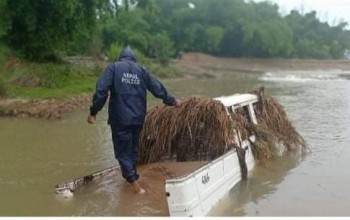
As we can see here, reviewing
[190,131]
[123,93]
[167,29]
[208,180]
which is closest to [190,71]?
[167,29]

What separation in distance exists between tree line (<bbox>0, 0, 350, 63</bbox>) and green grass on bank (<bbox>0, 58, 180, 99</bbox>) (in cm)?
172

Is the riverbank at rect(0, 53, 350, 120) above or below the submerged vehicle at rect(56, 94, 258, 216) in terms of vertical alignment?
below

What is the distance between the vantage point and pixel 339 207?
313 inches

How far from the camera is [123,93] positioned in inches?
306

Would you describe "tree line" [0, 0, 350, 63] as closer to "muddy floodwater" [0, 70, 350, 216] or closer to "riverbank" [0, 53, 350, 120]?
"riverbank" [0, 53, 350, 120]

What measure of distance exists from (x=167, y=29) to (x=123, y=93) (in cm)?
7254

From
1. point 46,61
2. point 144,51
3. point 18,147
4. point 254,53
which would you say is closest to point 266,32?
point 254,53

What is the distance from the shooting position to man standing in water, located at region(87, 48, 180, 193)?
7.77 meters

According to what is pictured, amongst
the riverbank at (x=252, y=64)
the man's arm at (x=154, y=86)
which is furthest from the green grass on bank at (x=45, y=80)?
the riverbank at (x=252, y=64)

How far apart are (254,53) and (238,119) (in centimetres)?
7040

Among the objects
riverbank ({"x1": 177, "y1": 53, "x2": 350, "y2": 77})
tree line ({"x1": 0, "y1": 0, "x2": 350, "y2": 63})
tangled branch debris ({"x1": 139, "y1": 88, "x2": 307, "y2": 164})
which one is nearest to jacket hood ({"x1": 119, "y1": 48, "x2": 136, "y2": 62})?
tangled branch debris ({"x1": 139, "y1": 88, "x2": 307, "y2": 164})

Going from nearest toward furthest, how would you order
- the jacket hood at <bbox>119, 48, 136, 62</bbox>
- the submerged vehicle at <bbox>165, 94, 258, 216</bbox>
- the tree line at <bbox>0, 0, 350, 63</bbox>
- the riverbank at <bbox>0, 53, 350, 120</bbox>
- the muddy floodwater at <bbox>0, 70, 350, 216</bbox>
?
1. the submerged vehicle at <bbox>165, 94, 258, 216</bbox>
2. the muddy floodwater at <bbox>0, 70, 350, 216</bbox>
3. the jacket hood at <bbox>119, 48, 136, 62</bbox>
4. the riverbank at <bbox>0, 53, 350, 120</bbox>
5. the tree line at <bbox>0, 0, 350, 63</bbox>

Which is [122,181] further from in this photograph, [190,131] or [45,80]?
[45,80]

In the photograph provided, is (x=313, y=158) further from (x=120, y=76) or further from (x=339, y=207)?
(x=120, y=76)
